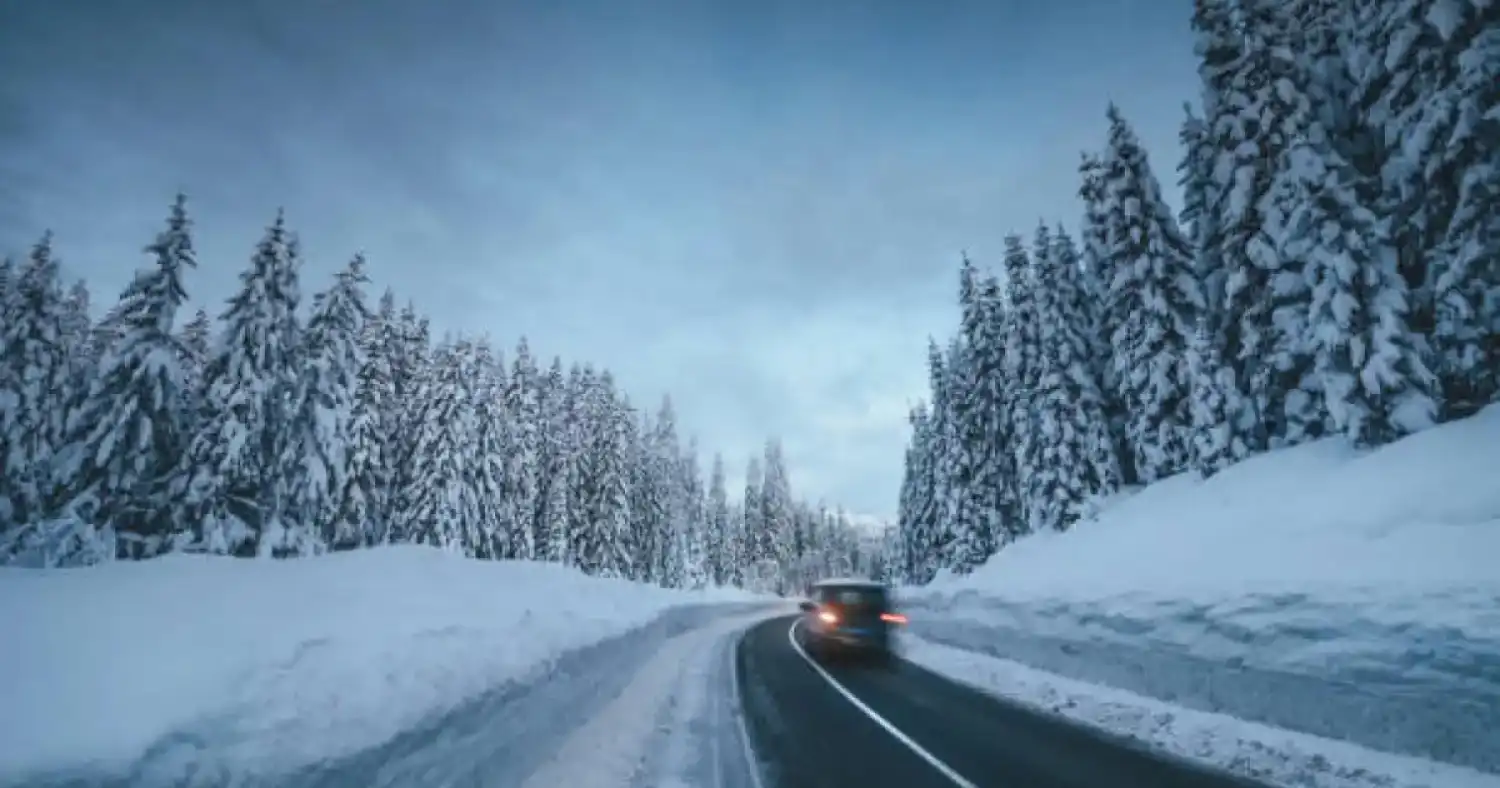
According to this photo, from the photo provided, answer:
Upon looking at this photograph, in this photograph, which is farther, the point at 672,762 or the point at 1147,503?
the point at 1147,503

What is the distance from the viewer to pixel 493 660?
8336 millimetres

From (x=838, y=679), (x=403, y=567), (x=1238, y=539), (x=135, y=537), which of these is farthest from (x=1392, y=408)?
(x=135, y=537)

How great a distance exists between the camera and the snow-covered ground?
8.22 meters

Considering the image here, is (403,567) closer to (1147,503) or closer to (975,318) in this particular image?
(1147,503)

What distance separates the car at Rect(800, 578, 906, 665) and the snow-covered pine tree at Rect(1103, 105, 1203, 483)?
57.4 ft

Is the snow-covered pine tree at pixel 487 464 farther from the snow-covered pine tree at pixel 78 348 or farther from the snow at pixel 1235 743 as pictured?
the snow at pixel 1235 743

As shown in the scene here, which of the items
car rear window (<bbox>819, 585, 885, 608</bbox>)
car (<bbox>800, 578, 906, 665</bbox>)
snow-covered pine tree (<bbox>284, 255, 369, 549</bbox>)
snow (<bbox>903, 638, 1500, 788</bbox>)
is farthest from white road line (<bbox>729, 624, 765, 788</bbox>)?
snow-covered pine tree (<bbox>284, 255, 369, 549</bbox>)

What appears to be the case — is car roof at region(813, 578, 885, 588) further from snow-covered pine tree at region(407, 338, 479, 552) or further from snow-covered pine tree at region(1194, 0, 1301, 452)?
snow-covered pine tree at region(407, 338, 479, 552)

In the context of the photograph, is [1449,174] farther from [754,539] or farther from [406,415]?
[754,539]

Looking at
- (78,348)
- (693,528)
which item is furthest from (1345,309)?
(693,528)

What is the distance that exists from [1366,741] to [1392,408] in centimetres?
1381

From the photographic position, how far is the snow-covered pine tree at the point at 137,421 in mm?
26578

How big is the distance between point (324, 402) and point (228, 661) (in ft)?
110

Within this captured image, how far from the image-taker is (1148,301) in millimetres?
30938
